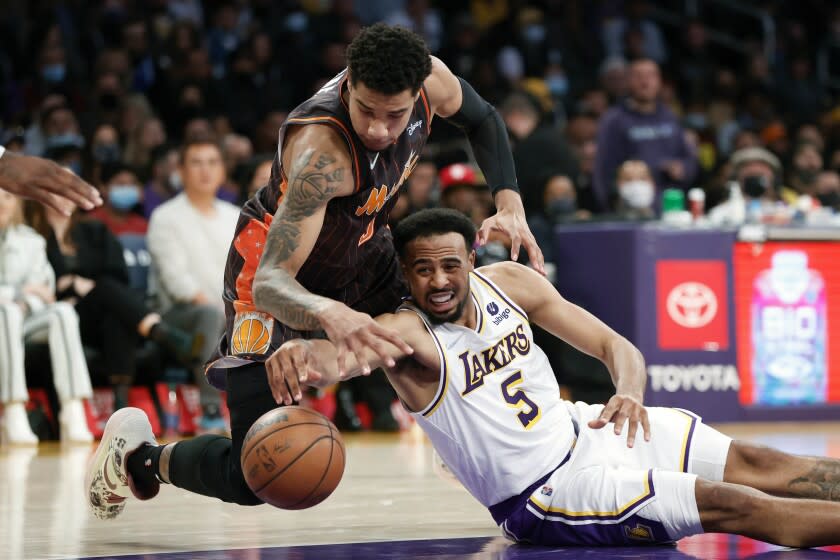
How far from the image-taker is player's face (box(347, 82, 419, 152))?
3770 millimetres

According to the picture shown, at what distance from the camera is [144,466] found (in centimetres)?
455

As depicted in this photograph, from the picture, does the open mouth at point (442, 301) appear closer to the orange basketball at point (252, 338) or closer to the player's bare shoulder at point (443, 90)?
the orange basketball at point (252, 338)

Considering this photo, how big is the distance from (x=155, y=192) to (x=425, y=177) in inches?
74.5

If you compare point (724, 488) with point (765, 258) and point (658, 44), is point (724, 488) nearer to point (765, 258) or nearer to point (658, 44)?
point (765, 258)

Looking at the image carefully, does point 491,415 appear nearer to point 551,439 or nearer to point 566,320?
point 551,439

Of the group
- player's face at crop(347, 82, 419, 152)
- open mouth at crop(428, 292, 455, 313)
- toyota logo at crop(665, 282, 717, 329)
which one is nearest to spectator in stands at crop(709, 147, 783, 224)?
toyota logo at crop(665, 282, 717, 329)

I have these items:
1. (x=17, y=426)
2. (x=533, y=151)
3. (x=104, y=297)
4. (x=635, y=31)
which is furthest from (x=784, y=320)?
(x=635, y=31)

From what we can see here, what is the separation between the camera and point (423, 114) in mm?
4316

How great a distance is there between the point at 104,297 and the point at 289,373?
15.8ft

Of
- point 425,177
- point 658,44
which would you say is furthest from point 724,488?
point 658,44

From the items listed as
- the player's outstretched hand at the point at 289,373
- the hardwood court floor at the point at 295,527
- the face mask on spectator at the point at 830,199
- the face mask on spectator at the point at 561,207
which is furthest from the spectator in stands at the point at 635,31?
the player's outstretched hand at the point at 289,373

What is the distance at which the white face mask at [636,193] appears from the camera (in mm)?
8984

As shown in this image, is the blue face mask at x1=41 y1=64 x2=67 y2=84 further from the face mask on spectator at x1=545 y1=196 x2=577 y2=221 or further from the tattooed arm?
the tattooed arm

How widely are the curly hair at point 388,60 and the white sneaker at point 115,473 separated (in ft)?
5.16
